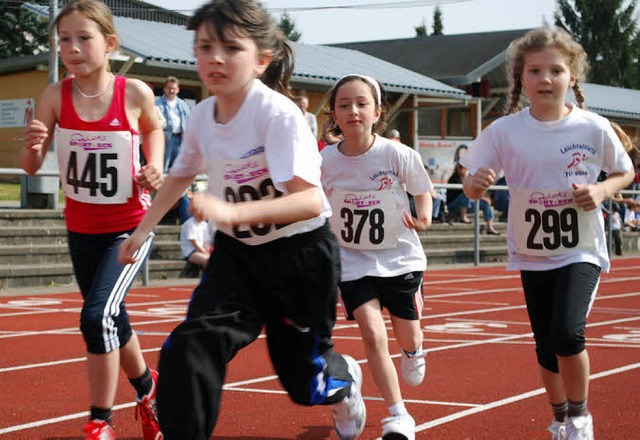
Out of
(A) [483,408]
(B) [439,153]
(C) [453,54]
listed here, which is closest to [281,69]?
(A) [483,408]

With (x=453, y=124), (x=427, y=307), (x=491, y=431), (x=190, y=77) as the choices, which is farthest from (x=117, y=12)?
(x=491, y=431)

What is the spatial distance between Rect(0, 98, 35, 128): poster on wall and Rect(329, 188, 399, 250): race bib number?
2027 centimetres

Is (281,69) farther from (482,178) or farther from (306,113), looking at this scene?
(306,113)

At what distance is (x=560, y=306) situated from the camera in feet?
17.1

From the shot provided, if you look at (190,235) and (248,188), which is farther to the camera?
(190,235)

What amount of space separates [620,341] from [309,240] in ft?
20.0

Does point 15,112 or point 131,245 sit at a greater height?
point 15,112

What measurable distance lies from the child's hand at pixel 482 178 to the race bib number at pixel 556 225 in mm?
236

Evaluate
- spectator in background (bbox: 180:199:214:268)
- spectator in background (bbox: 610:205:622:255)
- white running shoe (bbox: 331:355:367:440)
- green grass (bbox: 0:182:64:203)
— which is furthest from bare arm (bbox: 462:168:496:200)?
spectator in background (bbox: 610:205:622:255)

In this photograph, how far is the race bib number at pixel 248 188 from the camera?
4297mm

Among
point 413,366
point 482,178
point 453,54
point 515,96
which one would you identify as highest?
point 453,54

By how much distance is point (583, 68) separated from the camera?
5.69 metres

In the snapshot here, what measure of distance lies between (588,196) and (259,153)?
1639mm

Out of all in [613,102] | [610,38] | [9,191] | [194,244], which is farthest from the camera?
[610,38]
